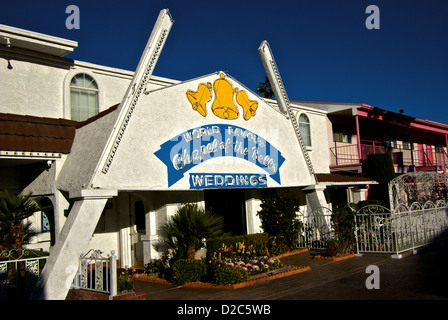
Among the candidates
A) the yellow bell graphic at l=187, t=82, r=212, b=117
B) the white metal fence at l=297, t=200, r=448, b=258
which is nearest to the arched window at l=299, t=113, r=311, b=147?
the white metal fence at l=297, t=200, r=448, b=258

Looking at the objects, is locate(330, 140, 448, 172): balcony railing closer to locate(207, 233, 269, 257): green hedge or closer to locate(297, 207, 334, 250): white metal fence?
locate(297, 207, 334, 250): white metal fence

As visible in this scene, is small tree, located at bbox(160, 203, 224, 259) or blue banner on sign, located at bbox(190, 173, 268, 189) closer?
small tree, located at bbox(160, 203, 224, 259)

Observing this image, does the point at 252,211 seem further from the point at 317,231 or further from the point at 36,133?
the point at 36,133

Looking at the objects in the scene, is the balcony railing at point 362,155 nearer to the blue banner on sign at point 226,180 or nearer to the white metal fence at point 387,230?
the white metal fence at point 387,230

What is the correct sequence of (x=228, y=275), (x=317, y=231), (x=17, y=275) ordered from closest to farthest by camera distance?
(x=17, y=275) < (x=228, y=275) < (x=317, y=231)

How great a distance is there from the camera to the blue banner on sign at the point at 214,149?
1200 centimetres

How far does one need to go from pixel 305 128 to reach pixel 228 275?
40.3 ft

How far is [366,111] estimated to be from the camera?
939 inches

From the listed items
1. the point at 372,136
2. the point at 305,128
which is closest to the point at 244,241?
the point at 305,128

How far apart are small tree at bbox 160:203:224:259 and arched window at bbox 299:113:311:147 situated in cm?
1000

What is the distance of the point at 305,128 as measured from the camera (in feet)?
69.7

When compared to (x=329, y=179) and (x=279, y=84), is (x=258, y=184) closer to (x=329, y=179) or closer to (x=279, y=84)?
(x=279, y=84)

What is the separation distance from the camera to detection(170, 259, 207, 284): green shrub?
11289 mm

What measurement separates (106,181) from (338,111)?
629 inches
